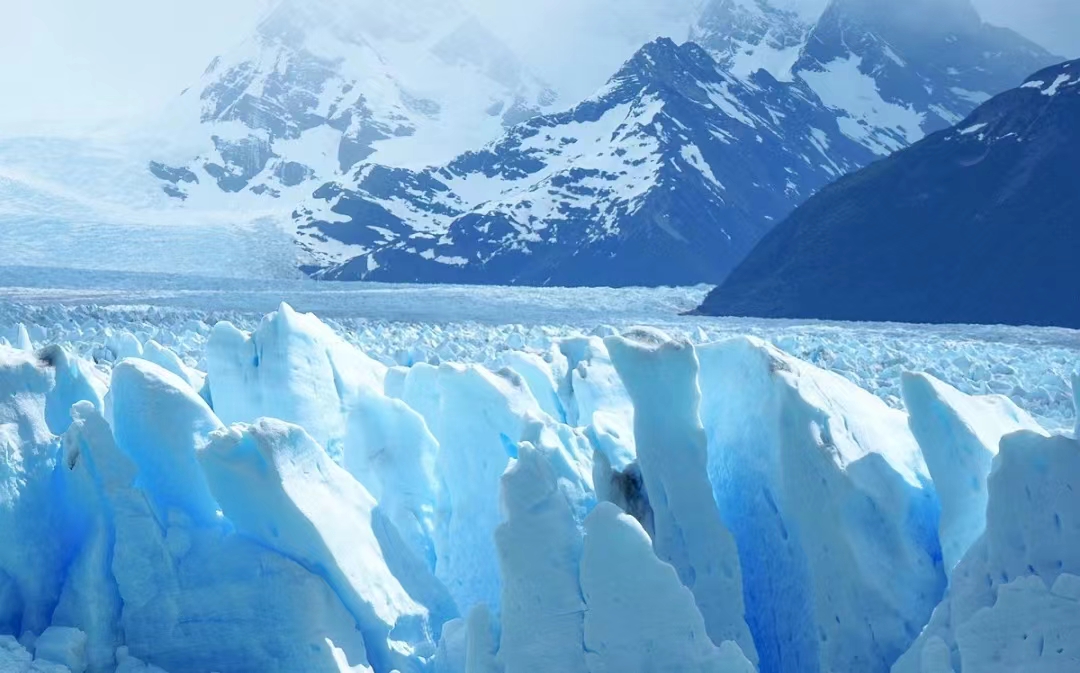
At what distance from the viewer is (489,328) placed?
21297mm

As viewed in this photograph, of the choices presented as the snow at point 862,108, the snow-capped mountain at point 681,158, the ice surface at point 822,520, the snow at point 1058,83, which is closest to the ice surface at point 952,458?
the ice surface at point 822,520

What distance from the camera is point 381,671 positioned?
611cm

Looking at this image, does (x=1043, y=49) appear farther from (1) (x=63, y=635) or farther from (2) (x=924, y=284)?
(1) (x=63, y=635)

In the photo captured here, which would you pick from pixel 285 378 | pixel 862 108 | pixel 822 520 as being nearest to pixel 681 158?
pixel 862 108

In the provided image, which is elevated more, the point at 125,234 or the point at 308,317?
the point at 308,317

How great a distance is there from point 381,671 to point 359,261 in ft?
233

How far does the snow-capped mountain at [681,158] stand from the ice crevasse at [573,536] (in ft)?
214

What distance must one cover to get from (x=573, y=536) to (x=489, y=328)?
16.0 m

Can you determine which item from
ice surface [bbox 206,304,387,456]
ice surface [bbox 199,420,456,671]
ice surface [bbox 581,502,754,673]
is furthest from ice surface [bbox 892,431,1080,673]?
ice surface [bbox 206,304,387,456]

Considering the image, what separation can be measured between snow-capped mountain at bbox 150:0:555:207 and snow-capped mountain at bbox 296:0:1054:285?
1272cm

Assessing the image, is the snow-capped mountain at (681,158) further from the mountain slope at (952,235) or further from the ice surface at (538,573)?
the ice surface at (538,573)

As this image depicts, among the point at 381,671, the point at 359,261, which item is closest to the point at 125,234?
the point at 359,261

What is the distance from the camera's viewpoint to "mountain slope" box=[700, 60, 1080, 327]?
33.4 m

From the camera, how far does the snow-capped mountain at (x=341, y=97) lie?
358 ft
